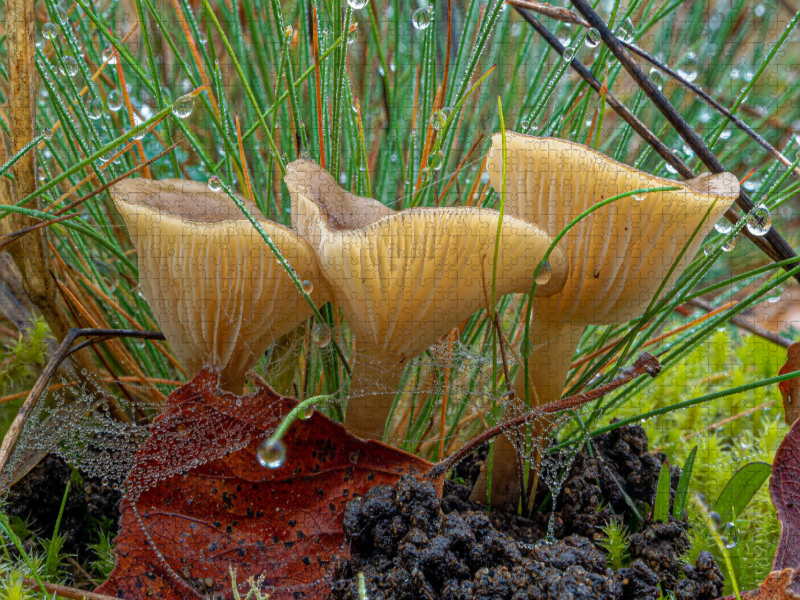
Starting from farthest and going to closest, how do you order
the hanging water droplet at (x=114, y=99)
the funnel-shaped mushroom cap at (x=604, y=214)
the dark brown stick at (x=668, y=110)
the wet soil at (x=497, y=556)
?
the hanging water droplet at (x=114, y=99) < the dark brown stick at (x=668, y=110) < the funnel-shaped mushroom cap at (x=604, y=214) < the wet soil at (x=497, y=556)

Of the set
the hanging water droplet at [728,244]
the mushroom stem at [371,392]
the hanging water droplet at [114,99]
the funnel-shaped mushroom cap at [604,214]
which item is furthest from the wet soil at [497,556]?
the hanging water droplet at [114,99]

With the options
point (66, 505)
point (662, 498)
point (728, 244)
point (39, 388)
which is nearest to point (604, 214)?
point (728, 244)

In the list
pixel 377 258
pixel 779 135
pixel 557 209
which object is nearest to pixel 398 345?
pixel 377 258

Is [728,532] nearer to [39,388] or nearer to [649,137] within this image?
[649,137]

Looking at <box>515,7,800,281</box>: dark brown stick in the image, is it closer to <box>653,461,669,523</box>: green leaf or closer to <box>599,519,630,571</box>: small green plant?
<box>653,461,669,523</box>: green leaf

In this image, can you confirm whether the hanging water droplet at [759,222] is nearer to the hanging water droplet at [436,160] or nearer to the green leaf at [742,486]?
the green leaf at [742,486]

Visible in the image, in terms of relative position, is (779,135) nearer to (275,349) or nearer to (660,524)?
(660,524)

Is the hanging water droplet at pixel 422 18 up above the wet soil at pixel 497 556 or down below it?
above
